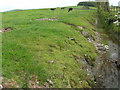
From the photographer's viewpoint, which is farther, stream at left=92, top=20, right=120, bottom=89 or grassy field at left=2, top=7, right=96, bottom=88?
stream at left=92, top=20, right=120, bottom=89

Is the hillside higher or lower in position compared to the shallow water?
higher

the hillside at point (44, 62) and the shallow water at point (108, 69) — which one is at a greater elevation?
the hillside at point (44, 62)

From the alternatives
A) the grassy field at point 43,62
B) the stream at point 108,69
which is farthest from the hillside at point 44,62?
the stream at point 108,69

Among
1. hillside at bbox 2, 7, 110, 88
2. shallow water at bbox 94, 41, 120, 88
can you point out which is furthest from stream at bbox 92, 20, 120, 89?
hillside at bbox 2, 7, 110, 88

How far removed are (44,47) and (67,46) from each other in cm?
331

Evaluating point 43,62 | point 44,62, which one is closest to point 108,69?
point 44,62

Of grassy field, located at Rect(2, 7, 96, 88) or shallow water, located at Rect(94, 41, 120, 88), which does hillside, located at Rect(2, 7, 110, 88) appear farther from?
shallow water, located at Rect(94, 41, 120, 88)

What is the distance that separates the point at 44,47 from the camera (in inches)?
750

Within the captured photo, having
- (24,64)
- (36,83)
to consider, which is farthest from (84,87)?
(24,64)

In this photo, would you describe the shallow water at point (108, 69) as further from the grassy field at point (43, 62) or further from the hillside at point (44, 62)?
the grassy field at point (43, 62)

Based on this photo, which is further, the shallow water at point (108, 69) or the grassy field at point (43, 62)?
the shallow water at point (108, 69)

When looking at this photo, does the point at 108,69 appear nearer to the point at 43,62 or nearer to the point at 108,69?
the point at 108,69

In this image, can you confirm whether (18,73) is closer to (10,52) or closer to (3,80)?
(3,80)

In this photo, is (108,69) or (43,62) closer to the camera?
(43,62)
